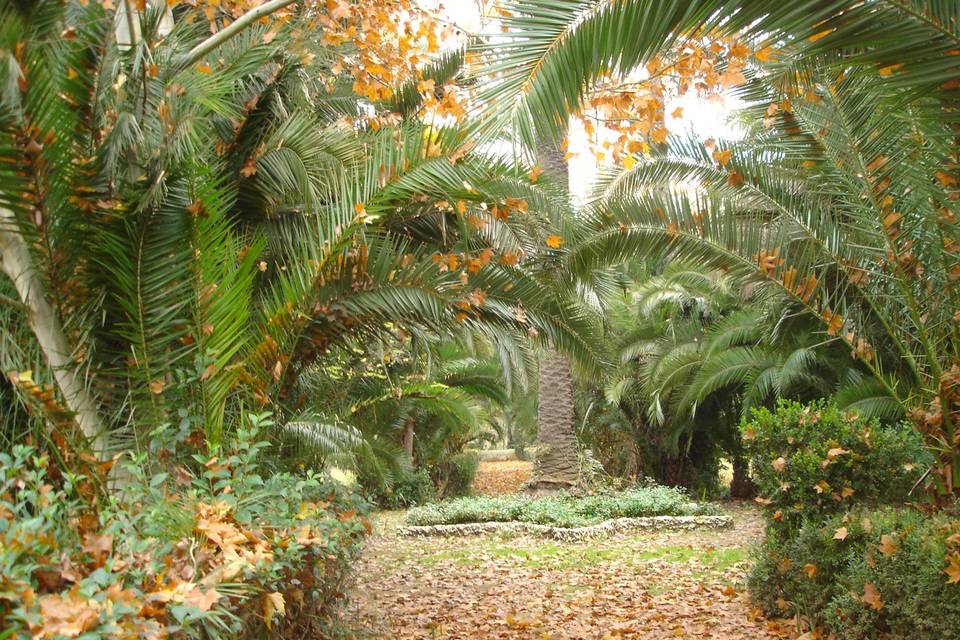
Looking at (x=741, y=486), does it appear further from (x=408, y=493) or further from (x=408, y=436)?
(x=408, y=436)

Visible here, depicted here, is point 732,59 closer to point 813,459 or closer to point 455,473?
point 813,459

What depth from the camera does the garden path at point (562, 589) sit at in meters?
6.28

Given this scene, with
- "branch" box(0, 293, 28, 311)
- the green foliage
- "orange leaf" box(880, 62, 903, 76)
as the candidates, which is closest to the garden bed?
the green foliage

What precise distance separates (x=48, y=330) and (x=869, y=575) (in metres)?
5.09

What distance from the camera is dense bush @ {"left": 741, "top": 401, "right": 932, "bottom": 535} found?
602 centimetres

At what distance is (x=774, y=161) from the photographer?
8141 mm

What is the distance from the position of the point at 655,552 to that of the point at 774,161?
4796mm

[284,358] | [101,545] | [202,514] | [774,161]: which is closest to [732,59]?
[774,161]

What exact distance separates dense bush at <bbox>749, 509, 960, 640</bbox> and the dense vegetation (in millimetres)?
22

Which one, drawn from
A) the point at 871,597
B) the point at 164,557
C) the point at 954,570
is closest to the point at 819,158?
the point at 871,597

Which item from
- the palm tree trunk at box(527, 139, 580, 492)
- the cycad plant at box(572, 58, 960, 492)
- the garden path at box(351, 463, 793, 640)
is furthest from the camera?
the palm tree trunk at box(527, 139, 580, 492)

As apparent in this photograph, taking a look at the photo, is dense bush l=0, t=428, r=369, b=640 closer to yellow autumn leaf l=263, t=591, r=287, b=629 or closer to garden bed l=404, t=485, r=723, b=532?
yellow autumn leaf l=263, t=591, r=287, b=629

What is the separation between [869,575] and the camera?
510 centimetres

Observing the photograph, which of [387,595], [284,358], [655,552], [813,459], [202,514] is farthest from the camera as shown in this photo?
[655,552]
